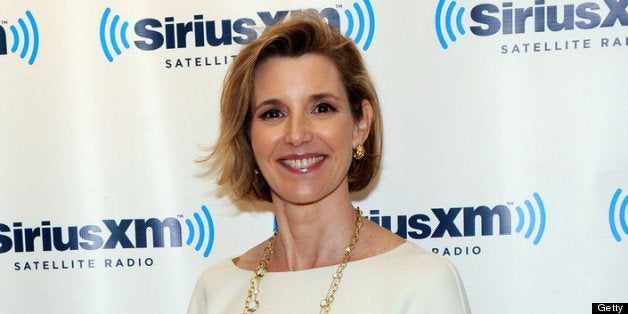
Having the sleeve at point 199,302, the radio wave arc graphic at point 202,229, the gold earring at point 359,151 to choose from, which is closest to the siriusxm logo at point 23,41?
the radio wave arc graphic at point 202,229

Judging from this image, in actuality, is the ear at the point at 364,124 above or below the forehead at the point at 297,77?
below

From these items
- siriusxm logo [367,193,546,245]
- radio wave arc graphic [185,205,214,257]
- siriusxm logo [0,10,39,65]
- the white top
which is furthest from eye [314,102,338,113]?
siriusxm logo [0,10,39,65]

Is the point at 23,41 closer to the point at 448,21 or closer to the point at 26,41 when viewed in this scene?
the point at 26,41

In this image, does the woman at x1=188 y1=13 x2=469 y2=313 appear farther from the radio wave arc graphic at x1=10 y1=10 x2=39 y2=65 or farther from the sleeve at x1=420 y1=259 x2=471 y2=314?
the radio wave arc graphic at x1=10 y1=10 x2=39 y2=65

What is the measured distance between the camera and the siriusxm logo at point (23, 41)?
8.13 ft

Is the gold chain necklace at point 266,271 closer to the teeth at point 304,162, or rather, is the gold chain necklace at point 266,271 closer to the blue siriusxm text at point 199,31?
the teeth at point 304,162

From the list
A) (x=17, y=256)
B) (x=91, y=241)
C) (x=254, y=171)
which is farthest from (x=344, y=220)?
(x=17, y=256)

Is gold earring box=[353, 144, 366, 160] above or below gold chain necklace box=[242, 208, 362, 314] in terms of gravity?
above

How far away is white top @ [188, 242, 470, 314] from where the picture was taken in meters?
1.56

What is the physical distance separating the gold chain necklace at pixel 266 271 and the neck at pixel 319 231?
0.06 feet

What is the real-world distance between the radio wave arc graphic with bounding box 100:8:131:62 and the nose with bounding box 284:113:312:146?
1049mm

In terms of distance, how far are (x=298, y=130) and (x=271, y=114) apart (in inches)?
5.0

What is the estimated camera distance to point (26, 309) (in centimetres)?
253

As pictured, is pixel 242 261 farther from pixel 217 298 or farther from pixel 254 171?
pixel 254 171
